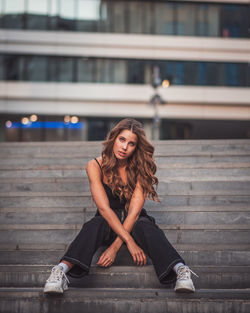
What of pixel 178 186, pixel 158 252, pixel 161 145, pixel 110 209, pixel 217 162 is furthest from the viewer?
pixel 161 145

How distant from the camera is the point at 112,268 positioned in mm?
3838

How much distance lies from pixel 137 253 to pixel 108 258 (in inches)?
10.4

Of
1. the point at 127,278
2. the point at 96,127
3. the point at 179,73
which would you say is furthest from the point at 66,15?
the point at 127,278

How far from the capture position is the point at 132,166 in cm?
432

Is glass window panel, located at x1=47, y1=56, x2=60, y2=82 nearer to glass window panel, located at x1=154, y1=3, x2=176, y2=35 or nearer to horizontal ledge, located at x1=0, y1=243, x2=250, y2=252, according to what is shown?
glass window panel, located at x1=154, y1=3, x2=176, y2=35

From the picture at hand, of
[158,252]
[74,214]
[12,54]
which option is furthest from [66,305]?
[12,54]

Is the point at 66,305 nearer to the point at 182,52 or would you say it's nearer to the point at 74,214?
the point at 74,214

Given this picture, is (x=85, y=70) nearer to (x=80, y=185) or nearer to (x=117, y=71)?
(x=117, y=71)

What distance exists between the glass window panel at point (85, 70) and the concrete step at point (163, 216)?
2130 cm

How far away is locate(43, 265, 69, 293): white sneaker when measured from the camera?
3316 mm

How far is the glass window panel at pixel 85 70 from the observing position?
26.0m

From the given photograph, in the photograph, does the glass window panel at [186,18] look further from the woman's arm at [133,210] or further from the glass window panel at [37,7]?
the woman's arm at [133,210]

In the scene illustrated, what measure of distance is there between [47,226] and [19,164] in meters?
3.53

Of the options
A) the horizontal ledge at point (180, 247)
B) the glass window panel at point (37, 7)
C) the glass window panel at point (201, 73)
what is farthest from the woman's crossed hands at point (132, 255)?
the glass window panel at point (37, 7)
